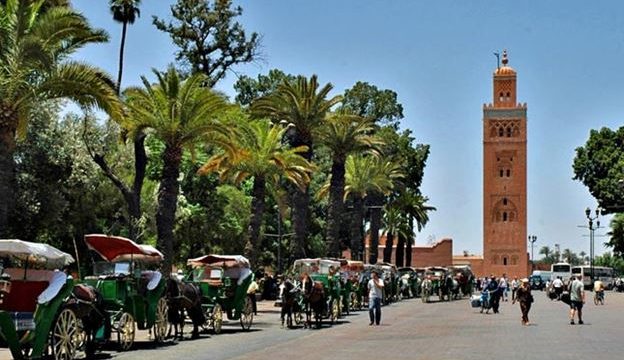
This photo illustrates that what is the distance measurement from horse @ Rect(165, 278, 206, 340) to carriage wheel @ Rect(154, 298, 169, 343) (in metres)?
0.88

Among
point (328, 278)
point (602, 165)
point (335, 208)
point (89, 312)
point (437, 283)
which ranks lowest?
point (89, 312)

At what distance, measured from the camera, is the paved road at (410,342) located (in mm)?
19953

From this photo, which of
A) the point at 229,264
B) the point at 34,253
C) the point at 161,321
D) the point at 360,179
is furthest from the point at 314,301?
the point at 360,179

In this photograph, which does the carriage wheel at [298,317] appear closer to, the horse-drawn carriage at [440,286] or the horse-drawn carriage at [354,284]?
the horse-drawn carriage at [354,284]

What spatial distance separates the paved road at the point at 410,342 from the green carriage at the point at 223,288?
50 cm

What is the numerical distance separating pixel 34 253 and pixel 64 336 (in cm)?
148

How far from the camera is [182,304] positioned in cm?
2467

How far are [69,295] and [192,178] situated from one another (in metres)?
42.2

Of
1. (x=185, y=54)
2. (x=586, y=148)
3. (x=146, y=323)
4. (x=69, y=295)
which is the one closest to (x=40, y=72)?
(x=146, y=323)

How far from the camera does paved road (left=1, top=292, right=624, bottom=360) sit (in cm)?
1995

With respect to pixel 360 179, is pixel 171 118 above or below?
below

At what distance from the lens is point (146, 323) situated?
22375mm

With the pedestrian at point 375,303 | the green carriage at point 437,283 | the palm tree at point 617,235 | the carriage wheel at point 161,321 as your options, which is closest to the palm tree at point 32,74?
the carriage wheel at point 161,321

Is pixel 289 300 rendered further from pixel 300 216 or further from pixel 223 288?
pixel 300 216
